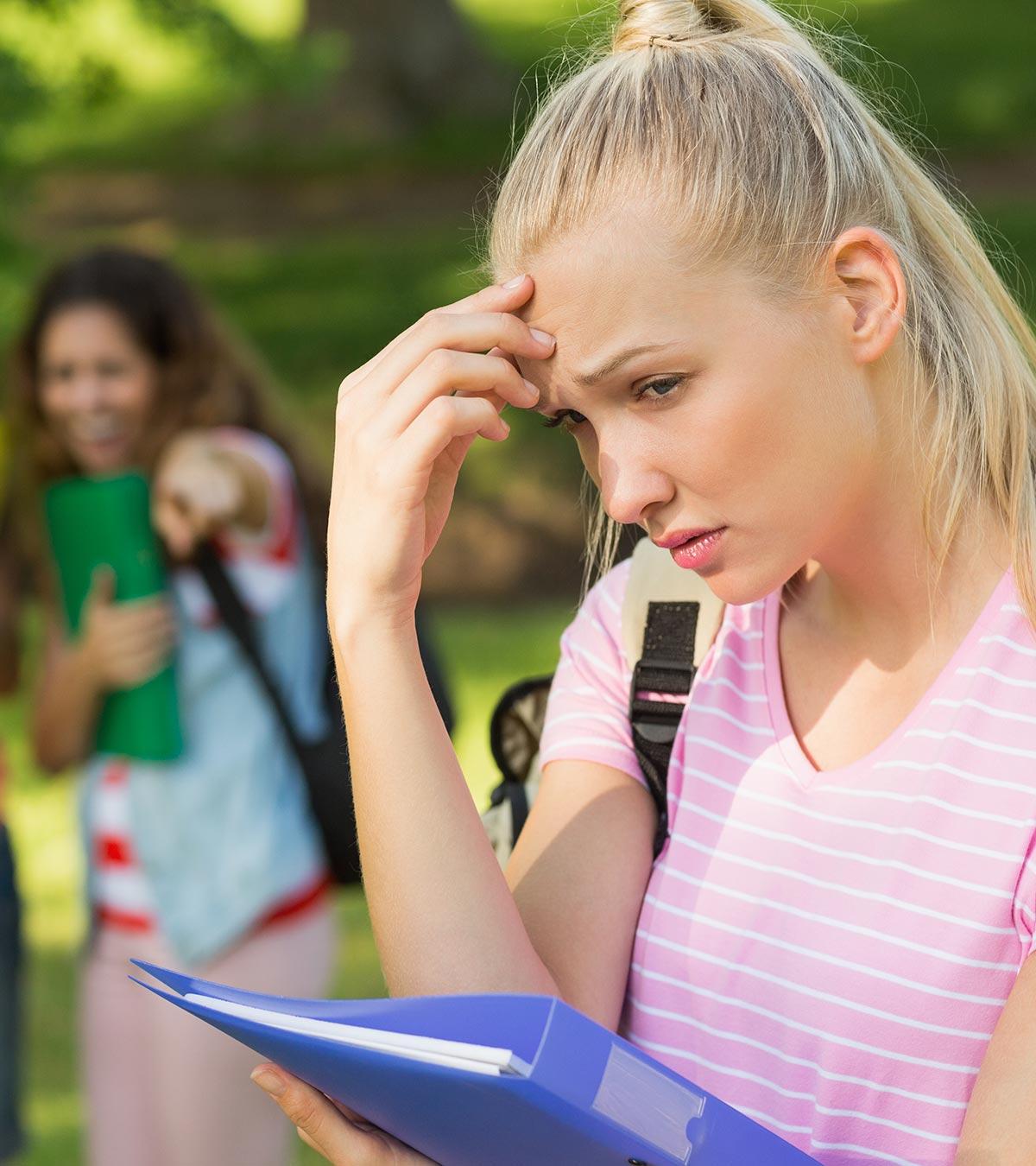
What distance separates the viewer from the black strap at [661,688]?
5.92 feet

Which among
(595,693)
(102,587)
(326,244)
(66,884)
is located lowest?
(66,884)

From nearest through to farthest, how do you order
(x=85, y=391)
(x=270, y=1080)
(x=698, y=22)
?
(x=270, y=1080) → (x=698, y=22) → (x=85, y=391)

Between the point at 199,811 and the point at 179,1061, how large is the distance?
485 millimetres

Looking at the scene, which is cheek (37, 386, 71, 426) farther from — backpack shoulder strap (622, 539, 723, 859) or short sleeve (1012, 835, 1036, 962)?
short sleeve (1012, 835, 1036, 962)

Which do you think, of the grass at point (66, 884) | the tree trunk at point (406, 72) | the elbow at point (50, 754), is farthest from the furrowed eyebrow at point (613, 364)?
the tree trunk at point (406, 72)

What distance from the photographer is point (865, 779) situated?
5.41 feet

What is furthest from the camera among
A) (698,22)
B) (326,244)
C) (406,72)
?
(406,72)

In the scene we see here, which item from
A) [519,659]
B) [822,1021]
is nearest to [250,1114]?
[822,1021]

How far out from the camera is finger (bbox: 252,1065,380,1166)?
1510 mm

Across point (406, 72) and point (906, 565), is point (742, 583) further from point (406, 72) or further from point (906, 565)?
point (406, 72)

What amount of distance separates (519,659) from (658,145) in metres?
6.56

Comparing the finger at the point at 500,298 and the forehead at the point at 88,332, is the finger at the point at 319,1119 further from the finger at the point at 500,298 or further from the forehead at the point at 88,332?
the forehead at the point at 88,332

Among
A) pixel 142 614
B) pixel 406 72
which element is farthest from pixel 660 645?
pixel 406 72

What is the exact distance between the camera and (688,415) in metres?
1.58
